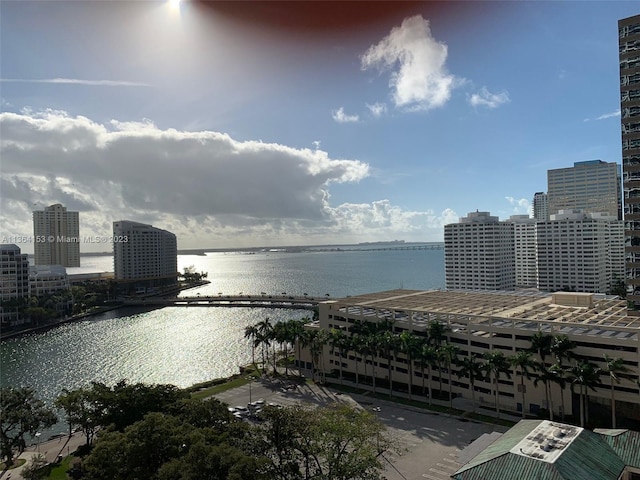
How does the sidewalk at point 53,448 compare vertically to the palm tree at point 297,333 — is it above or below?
below

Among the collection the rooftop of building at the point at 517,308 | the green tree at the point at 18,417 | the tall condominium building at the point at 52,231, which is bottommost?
the green tree at the point at 18,417

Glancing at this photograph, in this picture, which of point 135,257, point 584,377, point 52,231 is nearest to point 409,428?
point 584,377

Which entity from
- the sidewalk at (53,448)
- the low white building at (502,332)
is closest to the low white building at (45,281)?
the sidewalk at (53,448)

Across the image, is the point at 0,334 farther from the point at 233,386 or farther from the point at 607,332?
the point at 607,332

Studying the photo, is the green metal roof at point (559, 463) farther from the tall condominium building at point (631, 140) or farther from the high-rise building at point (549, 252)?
the high-rise building at point (549, 252)

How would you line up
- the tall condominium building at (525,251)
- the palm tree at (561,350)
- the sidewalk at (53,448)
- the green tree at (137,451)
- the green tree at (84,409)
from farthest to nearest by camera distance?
1. the tall condominium building at (525,251)
2. the palm tree at (561,350)
3. the sidewalk at (53,448)
4. the green tree at (84,409)
5. the green tree at (137,451)

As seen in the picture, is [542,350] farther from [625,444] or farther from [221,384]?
[221,384]

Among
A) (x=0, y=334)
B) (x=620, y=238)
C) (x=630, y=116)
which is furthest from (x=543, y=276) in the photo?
(x=0, y=334)
